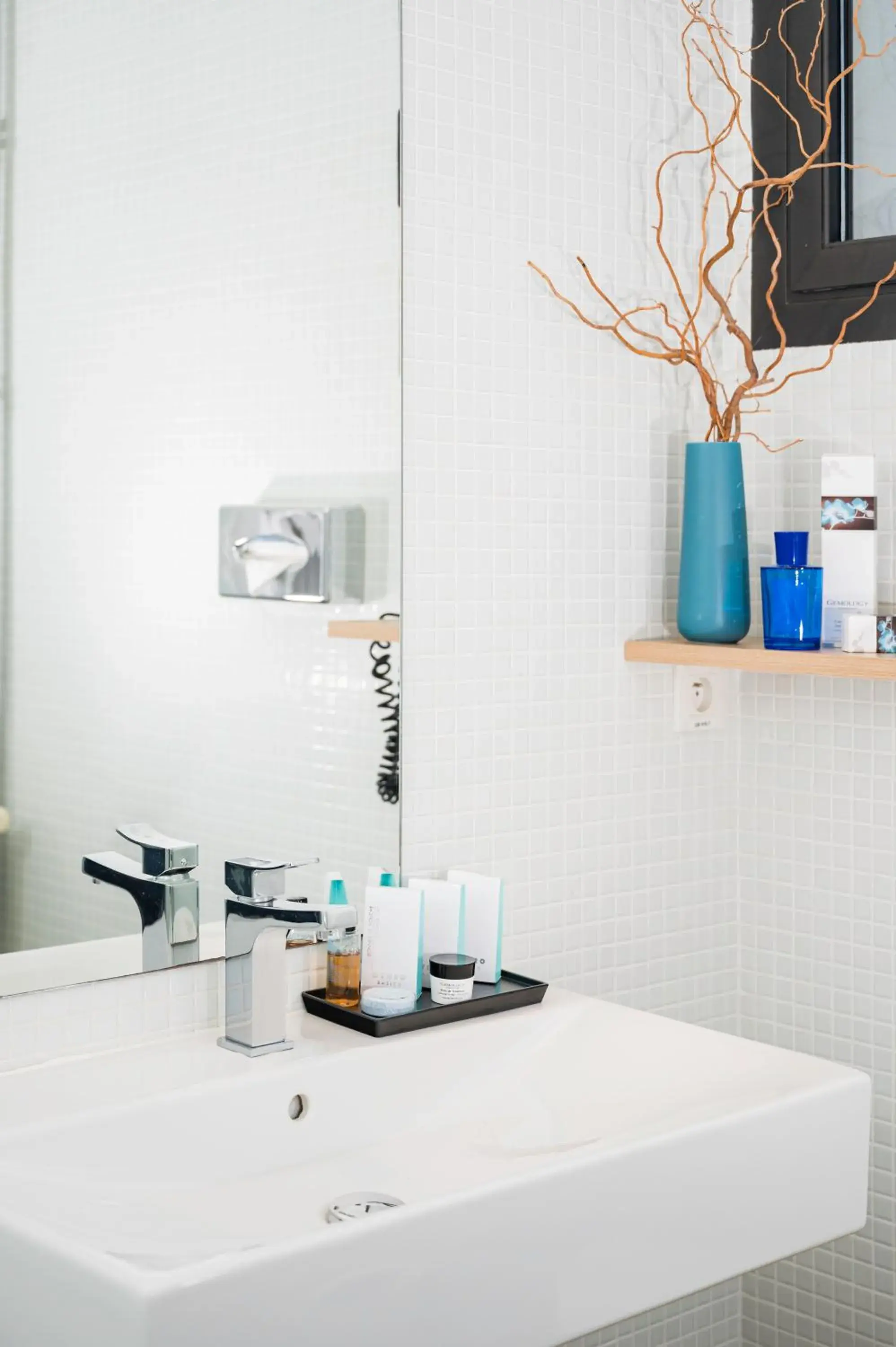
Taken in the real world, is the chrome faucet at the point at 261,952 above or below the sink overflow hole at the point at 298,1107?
above

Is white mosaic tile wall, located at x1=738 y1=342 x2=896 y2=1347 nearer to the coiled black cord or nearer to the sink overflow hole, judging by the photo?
the coiled black cord

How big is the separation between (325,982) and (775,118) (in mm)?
1352

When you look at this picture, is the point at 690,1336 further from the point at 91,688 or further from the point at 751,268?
the point at 751,268

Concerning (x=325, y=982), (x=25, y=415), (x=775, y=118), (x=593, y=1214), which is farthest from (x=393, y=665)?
(x=775, y=118)

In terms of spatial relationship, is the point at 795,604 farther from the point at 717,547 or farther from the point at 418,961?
the point at 418,961

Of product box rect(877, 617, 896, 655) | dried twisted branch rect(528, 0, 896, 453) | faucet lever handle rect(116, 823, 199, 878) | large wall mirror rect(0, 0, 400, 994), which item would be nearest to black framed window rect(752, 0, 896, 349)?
dried twisted branch rect(528, 0, 896, 453)

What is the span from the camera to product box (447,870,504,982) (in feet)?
5.59

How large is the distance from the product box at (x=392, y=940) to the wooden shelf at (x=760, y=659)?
1.69ft

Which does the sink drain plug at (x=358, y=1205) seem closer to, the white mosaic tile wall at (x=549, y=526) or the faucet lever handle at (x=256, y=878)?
the faucet lever handle at (x=256, y=878)

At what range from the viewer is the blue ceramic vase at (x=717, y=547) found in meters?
1.94

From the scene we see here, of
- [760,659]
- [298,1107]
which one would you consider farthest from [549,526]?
[298,1107]

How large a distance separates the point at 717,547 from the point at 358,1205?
980mm

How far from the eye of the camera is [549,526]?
1917 mm

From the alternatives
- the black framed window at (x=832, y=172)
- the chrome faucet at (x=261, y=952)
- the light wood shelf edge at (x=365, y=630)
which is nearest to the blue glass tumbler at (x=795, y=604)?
the black framed window at (x=832, y=172)
